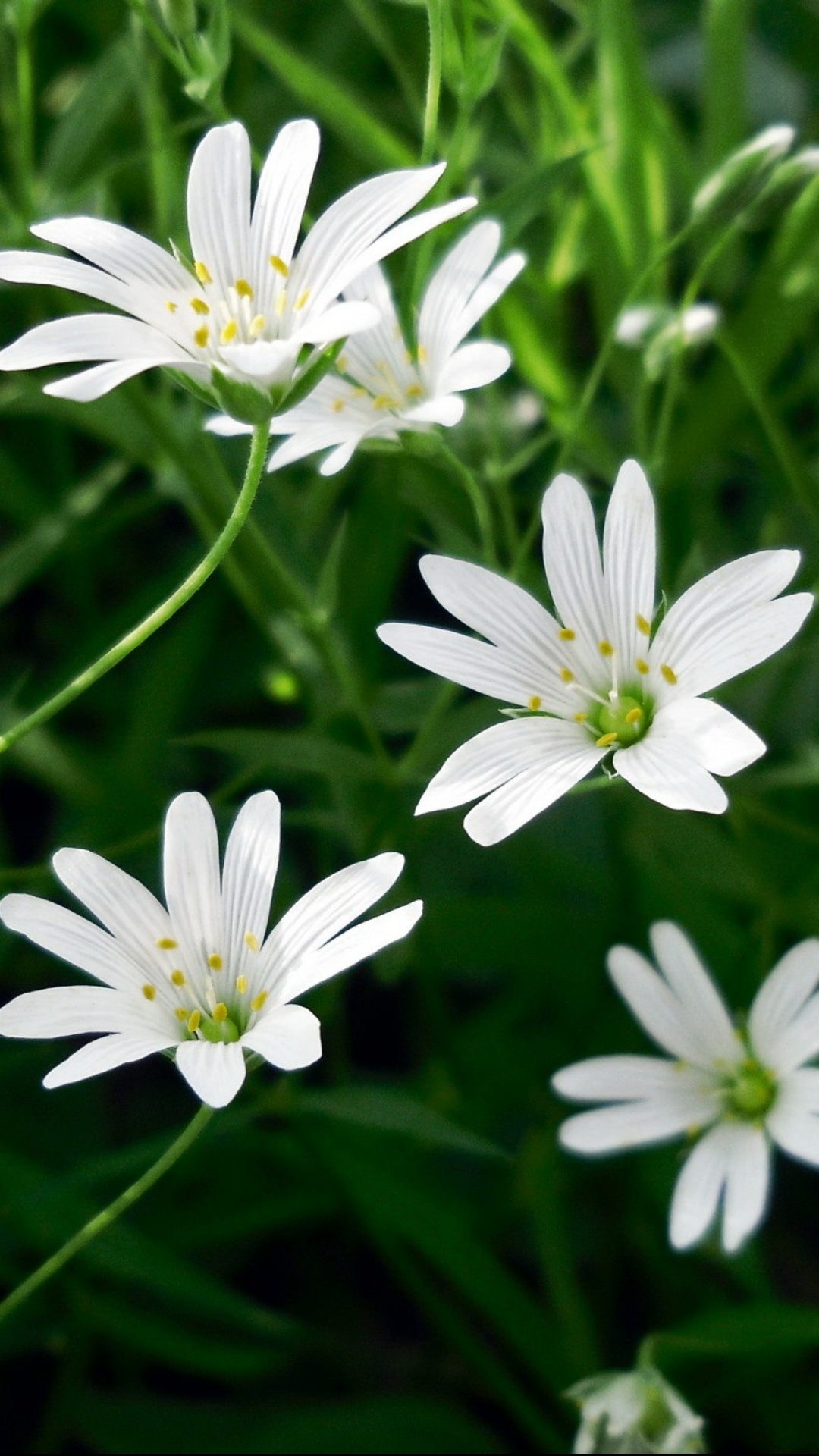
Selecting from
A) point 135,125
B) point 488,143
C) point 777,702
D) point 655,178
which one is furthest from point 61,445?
point 777,702

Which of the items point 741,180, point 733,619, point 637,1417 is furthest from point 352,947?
point 741,180

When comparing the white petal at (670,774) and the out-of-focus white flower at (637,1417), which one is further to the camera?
the out-of-focus white flower at (637,1417)

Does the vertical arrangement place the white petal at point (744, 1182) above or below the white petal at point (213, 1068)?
below

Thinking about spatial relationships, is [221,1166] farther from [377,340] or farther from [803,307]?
[803,307]

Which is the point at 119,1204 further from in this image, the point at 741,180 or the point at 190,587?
the point at 741,180

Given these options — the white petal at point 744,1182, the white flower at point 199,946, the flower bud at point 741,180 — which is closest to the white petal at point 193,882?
the white flower at point 199,946

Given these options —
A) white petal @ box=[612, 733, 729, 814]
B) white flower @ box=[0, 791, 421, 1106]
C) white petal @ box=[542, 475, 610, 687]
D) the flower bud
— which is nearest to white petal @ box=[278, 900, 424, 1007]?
white flower @ box=[0, 791, 421, 1106]

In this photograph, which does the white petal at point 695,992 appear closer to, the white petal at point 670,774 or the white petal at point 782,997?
the white petal at point 782,997
